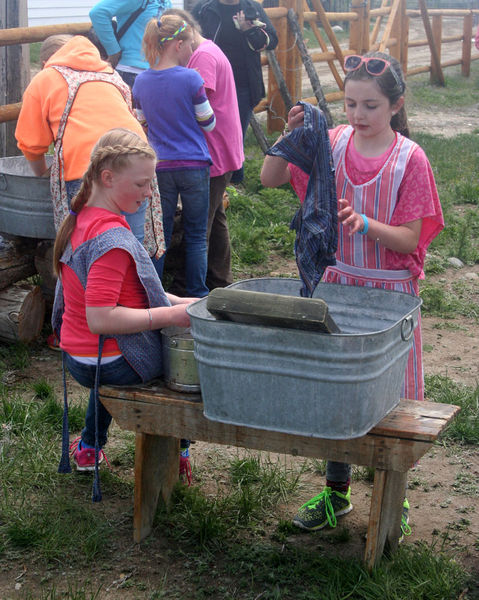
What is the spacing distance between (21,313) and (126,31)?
2359mm

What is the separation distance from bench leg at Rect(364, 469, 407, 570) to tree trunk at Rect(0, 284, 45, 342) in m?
2.72

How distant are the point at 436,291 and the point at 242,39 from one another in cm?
260

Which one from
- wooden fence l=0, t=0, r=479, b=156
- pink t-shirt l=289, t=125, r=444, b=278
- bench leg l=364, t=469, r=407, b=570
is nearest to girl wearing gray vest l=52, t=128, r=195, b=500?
pink t-shirt l=289, t=125, r=444, b=278

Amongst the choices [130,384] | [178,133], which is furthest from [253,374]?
[178,133]

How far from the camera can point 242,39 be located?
668 centimetres

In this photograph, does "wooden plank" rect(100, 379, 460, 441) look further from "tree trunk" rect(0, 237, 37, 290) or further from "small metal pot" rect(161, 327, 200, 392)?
"tree trunk" rect(0, 237, 37, 290)

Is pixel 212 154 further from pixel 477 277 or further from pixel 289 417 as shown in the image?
pixel 289 417

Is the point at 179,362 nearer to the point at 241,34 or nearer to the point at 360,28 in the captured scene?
the point at 241,34

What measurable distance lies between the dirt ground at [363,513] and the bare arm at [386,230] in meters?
1.09

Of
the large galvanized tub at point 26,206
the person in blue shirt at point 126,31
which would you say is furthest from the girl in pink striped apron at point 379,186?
the person in blue shirt at point 126,31

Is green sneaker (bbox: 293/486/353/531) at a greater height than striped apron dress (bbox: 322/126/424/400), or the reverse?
striped apron dress (bbox: 322/126/424/400)

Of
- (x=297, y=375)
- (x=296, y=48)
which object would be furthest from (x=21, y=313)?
(x=296, y=48)

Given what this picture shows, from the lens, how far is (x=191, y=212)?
195 inches

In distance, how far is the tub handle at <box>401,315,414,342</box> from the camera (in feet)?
8.01
